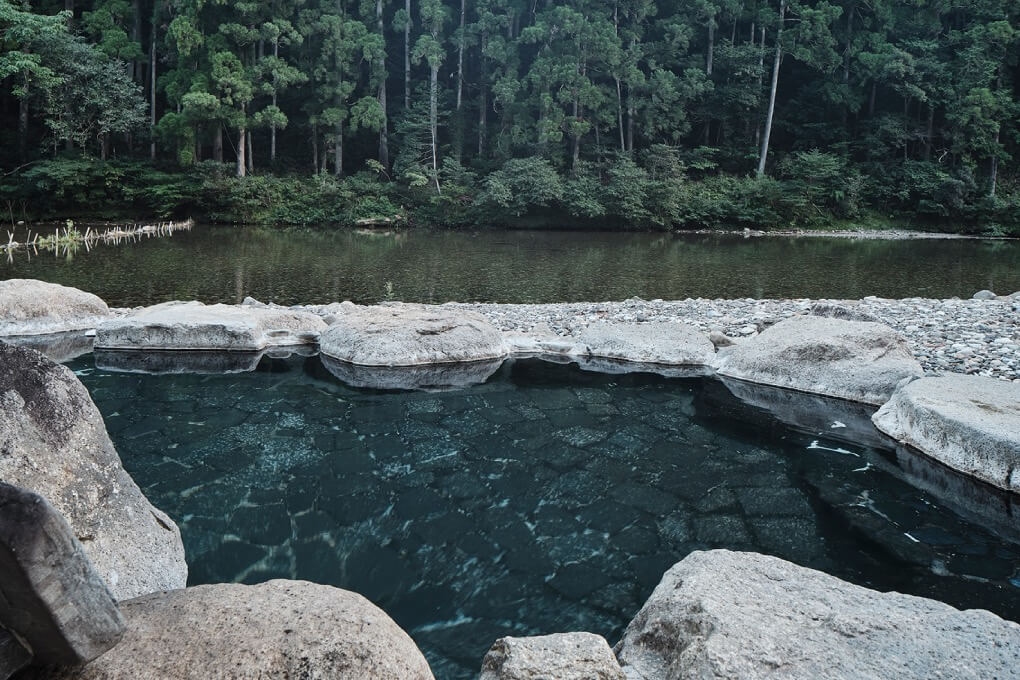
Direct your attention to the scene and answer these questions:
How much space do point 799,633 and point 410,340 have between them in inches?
185

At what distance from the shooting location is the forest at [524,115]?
2575cm

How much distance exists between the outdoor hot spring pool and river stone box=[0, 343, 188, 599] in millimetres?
352

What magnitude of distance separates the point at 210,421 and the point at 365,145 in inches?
1180

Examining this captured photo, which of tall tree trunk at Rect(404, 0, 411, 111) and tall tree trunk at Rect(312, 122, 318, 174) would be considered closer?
tall tree trunk at Rect(312, 122, 318, 174)

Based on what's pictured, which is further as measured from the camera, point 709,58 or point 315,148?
point 709,58

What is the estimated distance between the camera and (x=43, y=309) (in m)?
7.23

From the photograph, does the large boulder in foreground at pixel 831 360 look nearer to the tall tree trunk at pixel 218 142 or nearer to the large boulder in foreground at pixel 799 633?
the large boulder in foreground at pixel 799 633

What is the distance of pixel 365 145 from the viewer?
32.7 meters

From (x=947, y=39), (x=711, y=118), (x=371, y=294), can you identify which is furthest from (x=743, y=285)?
(x=947, y=39)

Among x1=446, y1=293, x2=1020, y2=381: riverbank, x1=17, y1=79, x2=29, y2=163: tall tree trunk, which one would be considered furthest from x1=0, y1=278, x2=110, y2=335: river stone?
x1=17, y1=79, x2=29, y2=163: tall tree trunk

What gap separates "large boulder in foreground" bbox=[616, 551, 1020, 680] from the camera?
2.02 meters

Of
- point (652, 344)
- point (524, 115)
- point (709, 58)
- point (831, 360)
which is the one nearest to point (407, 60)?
point (524, 115)

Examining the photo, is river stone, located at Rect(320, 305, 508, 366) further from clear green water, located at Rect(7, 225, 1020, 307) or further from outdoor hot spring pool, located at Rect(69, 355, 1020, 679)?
clear green water, located at Rect(7, 225, 1020, 307)

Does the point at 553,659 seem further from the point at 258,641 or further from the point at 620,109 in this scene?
the point at 620,109
